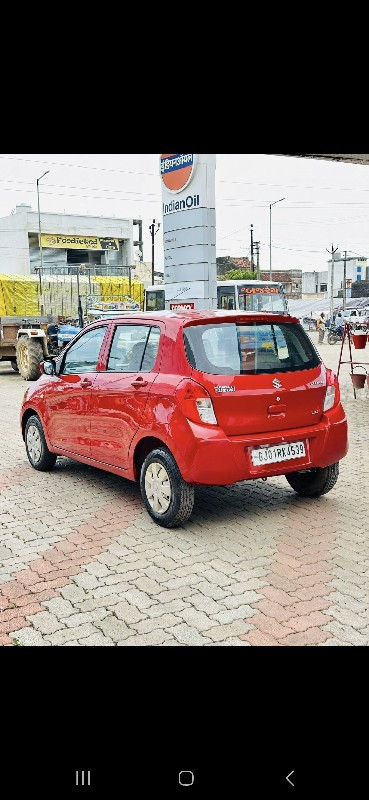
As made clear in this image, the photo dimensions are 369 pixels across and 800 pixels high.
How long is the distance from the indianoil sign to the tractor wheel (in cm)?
656

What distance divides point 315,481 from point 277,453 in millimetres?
967

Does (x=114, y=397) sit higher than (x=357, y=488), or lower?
higher

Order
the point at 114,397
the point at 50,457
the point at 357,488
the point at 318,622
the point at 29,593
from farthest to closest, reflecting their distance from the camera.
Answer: the point at 50,457 → the point at 357,488 → the point at 114,397 → the point at 29,593 → the point at 318,622

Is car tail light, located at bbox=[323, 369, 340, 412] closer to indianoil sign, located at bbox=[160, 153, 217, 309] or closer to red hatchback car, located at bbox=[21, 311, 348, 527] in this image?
red hatchback car, located at bbox=[21, 311, 348, 527]

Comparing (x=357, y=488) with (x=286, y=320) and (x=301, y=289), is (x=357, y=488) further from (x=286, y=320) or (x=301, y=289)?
(x=301, y=289)

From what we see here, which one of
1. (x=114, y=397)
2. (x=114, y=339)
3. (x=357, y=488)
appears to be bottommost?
(x=357, y=488)

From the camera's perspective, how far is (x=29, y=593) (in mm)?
4121

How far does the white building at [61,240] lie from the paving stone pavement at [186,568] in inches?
1522

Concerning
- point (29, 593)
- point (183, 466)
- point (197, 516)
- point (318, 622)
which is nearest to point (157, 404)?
point (183, 466)

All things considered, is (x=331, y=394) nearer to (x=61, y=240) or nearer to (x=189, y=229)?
(x=189, y=229)

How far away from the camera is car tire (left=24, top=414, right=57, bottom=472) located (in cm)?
699

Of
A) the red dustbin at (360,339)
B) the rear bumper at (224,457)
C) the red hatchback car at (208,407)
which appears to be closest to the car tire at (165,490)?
the red hatchback car at (208,407)

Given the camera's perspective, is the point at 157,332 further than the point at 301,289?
No
